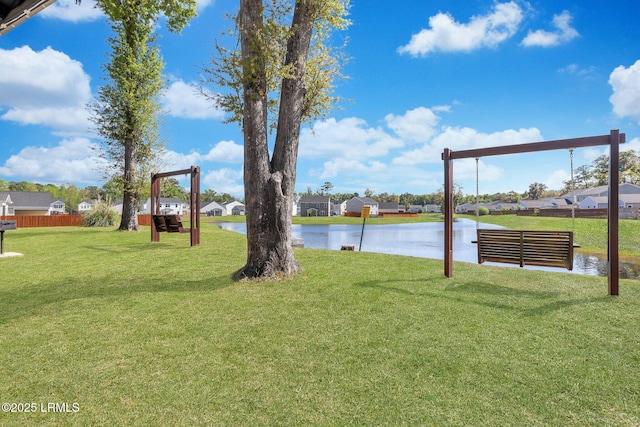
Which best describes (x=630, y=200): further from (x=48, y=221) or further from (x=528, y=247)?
(x=48, y=221)

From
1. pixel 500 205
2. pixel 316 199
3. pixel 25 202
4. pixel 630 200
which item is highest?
pixel 316 199

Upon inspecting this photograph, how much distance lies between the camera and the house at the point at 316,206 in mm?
78625

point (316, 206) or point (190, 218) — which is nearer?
point (190, 218)

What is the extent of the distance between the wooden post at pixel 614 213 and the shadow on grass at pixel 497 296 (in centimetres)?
38

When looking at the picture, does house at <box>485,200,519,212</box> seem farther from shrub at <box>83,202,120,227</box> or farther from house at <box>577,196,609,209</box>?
shrub at <box>83,202,120,227</box>

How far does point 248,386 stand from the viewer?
2768 mm

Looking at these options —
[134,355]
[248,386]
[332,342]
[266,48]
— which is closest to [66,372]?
[134,355]

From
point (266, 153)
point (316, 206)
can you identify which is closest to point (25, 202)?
point (316, 206)

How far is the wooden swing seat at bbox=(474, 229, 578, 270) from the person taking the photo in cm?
604

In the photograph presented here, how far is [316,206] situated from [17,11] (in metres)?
72.2

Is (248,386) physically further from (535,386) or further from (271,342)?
(535,386)

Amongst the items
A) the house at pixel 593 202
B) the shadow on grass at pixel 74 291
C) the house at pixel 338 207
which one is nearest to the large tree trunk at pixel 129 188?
the shadow on grass at pixel 74 291

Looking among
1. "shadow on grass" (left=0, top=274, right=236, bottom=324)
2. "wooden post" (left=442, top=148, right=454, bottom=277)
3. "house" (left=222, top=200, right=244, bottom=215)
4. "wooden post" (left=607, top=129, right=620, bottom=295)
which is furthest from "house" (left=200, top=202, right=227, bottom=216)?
"wooden post" (left=607, top=129, right=620, bottom=295)

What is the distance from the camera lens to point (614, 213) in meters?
5.37
